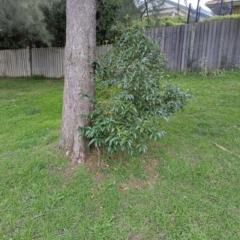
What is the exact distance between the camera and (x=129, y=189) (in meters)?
2.06

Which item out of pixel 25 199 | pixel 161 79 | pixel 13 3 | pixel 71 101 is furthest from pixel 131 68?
pixel 13 3

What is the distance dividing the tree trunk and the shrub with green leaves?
12 centimetres

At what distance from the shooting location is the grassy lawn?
171 centimetres

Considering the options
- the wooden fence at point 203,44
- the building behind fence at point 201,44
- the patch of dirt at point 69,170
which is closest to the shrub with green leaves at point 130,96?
the patch of dirt at point 69,170

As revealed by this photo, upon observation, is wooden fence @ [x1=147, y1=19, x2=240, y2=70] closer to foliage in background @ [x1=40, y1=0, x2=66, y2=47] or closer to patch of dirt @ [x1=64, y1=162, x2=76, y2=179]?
foliage in background @ [x1=40, y1=0, x2=66, y2=47]

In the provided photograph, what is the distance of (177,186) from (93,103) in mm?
1077

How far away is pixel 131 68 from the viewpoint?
2.01m

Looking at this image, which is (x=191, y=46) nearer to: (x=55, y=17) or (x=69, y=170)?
(x=55, y=17)

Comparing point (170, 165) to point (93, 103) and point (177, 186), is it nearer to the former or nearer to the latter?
point (177, 186)

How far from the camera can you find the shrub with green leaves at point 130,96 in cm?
192

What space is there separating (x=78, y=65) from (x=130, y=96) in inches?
24.6

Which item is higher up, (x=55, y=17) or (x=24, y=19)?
(x=55, y=17)

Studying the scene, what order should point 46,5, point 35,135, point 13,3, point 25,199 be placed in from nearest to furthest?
point 25,199
point 35,135
point 13,3
point 46,5

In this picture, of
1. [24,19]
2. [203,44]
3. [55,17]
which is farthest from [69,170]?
[55,17]
